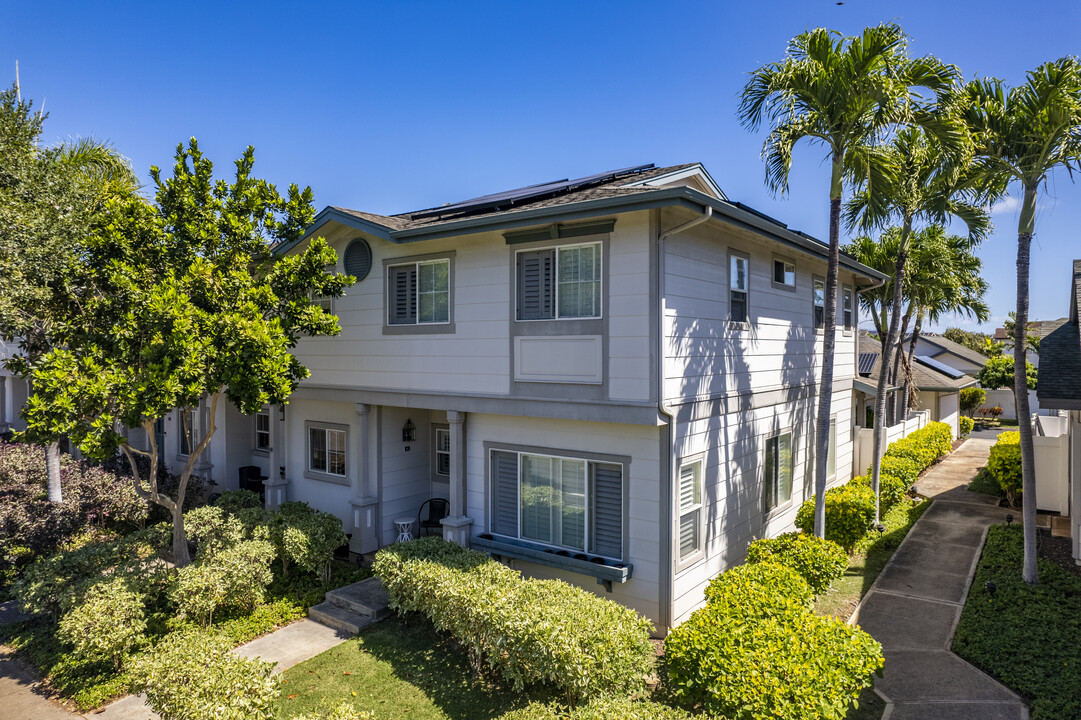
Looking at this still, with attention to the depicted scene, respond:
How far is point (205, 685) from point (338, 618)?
3.46 metres

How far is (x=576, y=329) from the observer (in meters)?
8.84

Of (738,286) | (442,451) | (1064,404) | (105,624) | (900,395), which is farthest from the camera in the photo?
(900,395)

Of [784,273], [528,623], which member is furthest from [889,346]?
[528,623]

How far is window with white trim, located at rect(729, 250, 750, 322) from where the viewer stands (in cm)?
1023

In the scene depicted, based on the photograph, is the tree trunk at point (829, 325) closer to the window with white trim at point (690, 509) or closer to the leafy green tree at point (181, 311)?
the window with white trim at point (690, 509)

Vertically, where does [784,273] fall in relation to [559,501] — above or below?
above

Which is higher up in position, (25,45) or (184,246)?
(25,45)

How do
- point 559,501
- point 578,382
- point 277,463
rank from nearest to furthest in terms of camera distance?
point 578,382, point 559,501, point 277,463

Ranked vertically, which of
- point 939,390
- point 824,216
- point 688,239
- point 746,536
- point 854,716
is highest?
point 824,216

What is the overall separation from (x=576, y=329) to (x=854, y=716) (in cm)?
582

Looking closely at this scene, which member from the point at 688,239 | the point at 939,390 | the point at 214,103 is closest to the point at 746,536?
the point at 688,239

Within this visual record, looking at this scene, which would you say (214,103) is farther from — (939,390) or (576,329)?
(939,390)

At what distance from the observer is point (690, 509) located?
29.8 feet

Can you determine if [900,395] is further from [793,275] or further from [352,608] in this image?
[352,608]
